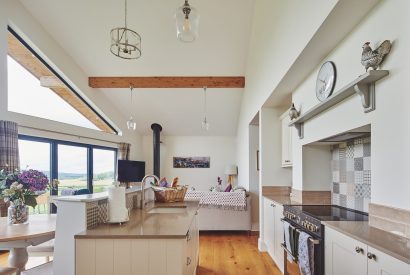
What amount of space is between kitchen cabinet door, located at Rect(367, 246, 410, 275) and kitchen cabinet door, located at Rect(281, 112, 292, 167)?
8.08ft

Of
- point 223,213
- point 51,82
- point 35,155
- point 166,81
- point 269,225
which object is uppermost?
point 166,81

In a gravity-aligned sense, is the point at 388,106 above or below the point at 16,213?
above

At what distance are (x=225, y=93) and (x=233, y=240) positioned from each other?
335 centimetres

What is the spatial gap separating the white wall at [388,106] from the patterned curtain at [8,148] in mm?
4230

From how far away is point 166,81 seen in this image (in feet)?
20.2

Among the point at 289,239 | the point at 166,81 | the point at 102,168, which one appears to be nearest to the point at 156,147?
the point at 102,168

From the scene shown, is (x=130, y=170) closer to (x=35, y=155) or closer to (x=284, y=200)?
(x=35, y=155)

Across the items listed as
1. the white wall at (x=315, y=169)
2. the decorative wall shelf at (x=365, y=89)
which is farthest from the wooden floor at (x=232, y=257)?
the decorative wall shelf at (x=365, y=89)

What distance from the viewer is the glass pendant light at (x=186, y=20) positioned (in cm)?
205

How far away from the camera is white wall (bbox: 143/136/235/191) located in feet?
29.2

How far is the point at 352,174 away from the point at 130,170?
6337mm

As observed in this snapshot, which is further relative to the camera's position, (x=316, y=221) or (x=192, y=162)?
(x=192, y=162)

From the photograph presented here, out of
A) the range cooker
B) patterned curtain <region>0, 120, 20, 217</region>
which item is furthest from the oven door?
patterned curtain <region>0, 120, 20, 217</region>

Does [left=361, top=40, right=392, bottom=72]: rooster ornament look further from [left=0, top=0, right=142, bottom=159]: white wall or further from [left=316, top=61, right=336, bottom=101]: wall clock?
[left=0, top=0, right=142, bottom=159]: white wall
